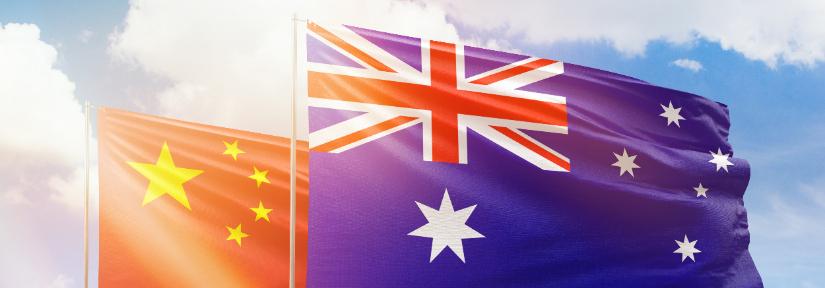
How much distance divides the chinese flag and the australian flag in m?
5.08

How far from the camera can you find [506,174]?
1045 cm

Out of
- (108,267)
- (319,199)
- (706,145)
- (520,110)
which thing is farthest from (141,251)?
(706,145)

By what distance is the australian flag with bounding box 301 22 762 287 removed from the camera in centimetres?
932

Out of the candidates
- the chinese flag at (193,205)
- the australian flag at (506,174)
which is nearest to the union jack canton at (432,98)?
the australian flag at (506,174)

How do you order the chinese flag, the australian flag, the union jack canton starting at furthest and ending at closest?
the chinese flag → the union jack canton → the australian flag

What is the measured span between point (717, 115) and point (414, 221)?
568 centimetres

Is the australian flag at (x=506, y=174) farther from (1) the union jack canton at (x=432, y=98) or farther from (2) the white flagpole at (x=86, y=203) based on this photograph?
(2) the white flagpole at (x=86, y=203)

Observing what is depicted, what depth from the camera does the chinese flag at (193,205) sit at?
12.9m

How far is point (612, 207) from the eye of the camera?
36.6ft

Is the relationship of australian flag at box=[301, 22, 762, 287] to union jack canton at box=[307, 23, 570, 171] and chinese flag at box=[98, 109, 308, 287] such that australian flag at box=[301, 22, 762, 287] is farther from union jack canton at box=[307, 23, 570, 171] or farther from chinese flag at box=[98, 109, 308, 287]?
chinese flag at box=[98, 109, 308, 287]

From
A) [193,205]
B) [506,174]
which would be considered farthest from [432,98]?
[193,205]

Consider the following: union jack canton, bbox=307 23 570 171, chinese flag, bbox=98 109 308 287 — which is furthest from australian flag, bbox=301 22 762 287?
chinese flag, bbox=98 109 308 287

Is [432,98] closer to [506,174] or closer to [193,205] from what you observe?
[506,174]

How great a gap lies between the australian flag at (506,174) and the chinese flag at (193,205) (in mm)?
5083
